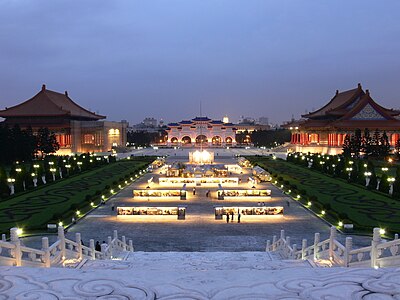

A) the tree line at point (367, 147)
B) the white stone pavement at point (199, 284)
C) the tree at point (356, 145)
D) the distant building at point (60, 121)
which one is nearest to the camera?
the white stone pavement at point (199, 284)

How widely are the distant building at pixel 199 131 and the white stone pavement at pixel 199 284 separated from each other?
10283 centimetres

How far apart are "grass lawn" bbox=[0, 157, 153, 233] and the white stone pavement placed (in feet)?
45.8

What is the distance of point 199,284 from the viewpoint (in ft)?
17.5

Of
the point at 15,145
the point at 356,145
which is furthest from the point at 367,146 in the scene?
the point at 15,145

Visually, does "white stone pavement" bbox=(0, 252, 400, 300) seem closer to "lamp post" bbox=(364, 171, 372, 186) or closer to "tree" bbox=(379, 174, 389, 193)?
"tree" bbox=(379, 174, 389, 193)

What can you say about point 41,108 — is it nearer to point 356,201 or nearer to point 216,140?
point 356,201

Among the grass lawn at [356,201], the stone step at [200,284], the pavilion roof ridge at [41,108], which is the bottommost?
the grass lawn at [356,201]

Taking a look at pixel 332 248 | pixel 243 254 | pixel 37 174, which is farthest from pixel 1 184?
pixel 332 248

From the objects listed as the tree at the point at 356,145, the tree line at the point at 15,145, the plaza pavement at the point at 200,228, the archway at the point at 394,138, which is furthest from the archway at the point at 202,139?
the plaza pavement at the point at 200,228

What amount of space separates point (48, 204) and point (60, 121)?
4165 centimetres

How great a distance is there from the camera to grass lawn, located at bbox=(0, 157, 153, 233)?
770 inches

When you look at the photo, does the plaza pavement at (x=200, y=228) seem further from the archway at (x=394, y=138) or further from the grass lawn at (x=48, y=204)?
the archway at (x=394, y=138)

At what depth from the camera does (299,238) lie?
17.5 meters

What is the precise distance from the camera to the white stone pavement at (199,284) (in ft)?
16.3
